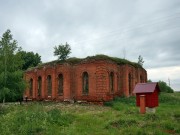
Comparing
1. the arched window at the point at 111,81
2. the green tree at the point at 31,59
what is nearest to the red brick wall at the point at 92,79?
the arched window at the point at 111,81

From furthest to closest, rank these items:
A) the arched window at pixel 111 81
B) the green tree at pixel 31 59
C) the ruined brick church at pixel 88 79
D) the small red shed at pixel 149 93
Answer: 1. the green tree at pixel 31 59
2. the arched window at pixel 111 81
3. the ruined brick church at pixel 88 79
4. the small red shed at pixel 149 93

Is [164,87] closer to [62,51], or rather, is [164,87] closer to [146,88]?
[62,51]

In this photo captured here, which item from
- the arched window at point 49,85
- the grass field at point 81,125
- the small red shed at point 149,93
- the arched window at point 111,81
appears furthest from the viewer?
the arched window at point 49,85

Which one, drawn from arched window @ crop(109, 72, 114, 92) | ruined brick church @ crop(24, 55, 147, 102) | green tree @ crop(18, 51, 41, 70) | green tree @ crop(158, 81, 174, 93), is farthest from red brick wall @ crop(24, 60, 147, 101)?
green tree @ crop(18, 51, 41, 70)

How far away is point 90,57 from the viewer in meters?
26.1

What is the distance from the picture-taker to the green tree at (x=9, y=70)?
20234 millimetres

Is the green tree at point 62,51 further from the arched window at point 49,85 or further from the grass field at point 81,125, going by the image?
the grass field at point 81,125

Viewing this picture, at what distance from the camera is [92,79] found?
997 inches

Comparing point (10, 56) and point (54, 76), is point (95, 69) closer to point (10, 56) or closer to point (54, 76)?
point (54, 76)

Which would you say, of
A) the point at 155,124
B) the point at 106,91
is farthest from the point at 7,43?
the point at 155,124

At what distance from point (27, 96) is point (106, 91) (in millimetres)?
14813

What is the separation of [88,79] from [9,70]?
25.7 feet

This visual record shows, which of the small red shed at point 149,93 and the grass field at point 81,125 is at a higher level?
the small red shed at point 149,93

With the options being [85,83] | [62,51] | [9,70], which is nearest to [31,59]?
[62,51]
